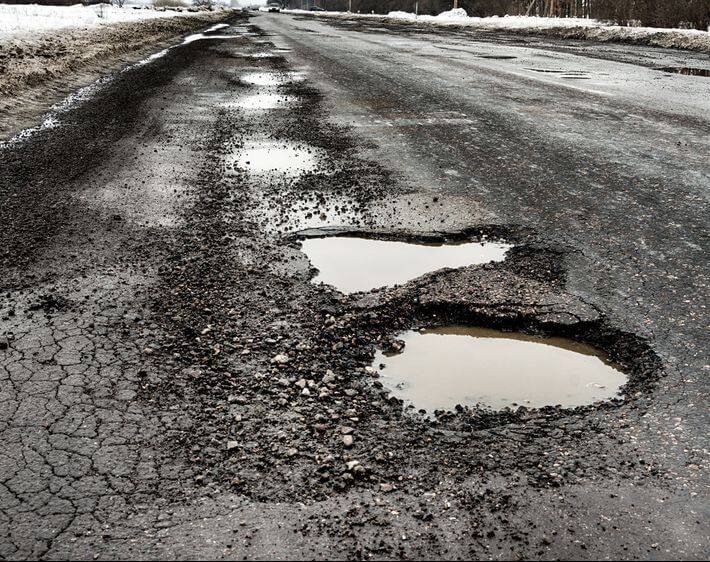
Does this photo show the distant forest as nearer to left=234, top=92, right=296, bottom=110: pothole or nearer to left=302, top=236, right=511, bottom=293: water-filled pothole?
left=234, top=92, right=296, bottom=110: pothole

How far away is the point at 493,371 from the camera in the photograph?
3.21 metres

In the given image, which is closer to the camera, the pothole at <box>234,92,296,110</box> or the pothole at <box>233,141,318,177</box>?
the pothole at <box>233,141,318,177</box>

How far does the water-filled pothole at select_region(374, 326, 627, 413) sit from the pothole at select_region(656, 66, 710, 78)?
13.0 meters

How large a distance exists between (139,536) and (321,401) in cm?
96

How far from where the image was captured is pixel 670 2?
27.3 m

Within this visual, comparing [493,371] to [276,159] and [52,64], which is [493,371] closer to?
→ [276,159]

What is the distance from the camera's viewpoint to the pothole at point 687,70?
46.1ft

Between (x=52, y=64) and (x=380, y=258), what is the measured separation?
485 inches

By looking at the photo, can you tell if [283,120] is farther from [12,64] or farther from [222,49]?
[222,49]

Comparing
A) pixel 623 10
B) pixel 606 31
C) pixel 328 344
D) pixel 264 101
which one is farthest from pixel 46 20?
pixel 328 344

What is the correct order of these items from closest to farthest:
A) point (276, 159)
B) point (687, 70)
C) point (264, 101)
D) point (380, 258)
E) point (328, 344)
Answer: point (328, 344)
point (380, 258)
point (276, 159)
point (264, 101)
point (687, 70)

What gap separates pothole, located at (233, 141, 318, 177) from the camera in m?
6.42

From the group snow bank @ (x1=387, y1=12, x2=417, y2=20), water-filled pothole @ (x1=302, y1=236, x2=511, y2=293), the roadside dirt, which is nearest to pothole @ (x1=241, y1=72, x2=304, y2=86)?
the roadside dirt

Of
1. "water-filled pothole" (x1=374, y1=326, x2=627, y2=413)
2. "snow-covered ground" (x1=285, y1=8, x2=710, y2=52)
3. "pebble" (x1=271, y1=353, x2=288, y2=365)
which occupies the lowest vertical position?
"water-filled pothole" (x1=374, y1=326, x2=627, y2=413)
